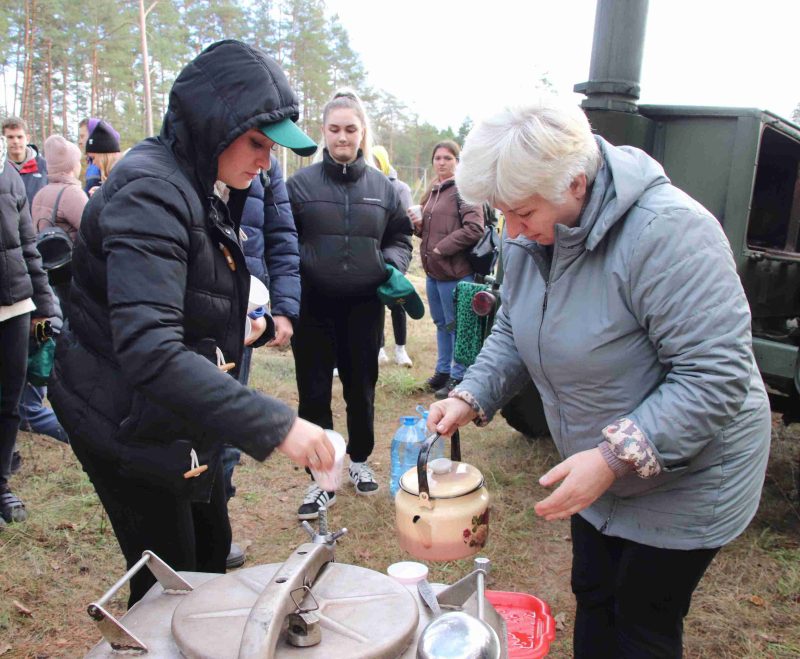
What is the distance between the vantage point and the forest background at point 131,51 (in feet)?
74.0

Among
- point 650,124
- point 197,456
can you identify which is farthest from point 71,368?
point 650,124

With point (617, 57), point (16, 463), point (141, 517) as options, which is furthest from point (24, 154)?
point (141, 517)

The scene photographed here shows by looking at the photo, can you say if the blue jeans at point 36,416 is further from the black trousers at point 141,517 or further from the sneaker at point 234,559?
the black trousers at point 141,517

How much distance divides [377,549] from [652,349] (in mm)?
2093

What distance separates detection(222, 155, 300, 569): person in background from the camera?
3.05m

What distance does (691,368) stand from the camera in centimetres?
150

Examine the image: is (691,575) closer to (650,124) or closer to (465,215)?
(650,124)

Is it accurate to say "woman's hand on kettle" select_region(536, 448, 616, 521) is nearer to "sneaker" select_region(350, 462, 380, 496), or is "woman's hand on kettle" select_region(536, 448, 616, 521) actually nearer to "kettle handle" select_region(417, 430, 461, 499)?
"kettle handle" select_region(417, 430, 461, 499)

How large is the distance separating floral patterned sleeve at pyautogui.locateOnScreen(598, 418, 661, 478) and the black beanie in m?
4.91

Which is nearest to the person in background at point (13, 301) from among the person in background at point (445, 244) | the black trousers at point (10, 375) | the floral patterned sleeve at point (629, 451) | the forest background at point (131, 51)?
the black trousers at point (10, 375)

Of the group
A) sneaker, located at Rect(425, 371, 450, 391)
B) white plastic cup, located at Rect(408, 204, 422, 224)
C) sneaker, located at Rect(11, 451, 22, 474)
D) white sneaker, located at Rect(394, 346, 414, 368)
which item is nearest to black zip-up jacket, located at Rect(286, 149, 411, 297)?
sneaker, located at Rect(11, 451, 22, 474)

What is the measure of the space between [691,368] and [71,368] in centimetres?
143

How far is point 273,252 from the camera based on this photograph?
317cm

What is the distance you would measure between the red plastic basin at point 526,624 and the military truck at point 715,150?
1.62 meters
